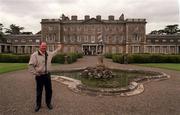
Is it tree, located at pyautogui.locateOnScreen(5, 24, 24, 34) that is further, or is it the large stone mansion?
tree, located at pyautogui.locateOnScreen(5, 24, 24, 34)

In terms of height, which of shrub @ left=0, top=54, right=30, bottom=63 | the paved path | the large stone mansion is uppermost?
the large stone mansion

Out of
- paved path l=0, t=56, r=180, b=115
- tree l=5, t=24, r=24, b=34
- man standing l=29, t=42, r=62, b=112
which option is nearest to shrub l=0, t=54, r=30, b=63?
paved path l=0, t=56, r=180, b=115

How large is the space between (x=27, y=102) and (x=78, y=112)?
1.91 metres

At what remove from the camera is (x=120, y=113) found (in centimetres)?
580

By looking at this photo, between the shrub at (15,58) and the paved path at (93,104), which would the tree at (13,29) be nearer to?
the shrub at (15,58)

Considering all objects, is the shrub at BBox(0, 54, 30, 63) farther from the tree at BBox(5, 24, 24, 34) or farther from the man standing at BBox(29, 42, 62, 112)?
the tree at BBox(5, 24, 24, 34)

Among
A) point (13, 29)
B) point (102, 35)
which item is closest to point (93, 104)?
point (102, 35)

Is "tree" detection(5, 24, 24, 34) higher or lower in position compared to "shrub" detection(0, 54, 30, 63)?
higher

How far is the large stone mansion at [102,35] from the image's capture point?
66.9 metres

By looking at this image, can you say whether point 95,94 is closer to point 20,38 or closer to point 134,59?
point 134,59

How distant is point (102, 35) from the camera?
66.9 meters

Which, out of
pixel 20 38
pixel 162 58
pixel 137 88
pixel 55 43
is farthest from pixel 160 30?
pixel 137 88

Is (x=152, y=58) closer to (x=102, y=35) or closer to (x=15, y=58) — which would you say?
(x=15, y=58)

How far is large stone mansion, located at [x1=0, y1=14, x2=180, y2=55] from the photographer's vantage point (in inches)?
2633
